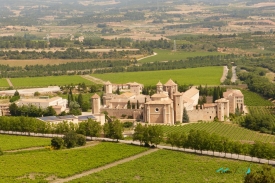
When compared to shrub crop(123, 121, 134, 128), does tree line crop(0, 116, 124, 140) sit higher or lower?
higher

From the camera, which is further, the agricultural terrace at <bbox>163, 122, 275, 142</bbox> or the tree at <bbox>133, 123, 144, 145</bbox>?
the agricultural terrace at <bbox>163, 122, 275, 142</bbox>

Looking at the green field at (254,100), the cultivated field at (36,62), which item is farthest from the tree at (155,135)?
the cultivated field at (36,62)

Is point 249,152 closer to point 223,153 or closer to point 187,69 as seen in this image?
point 223,153

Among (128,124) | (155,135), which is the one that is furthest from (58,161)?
(128,124)

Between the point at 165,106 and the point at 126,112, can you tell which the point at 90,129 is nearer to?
the point at 165,106

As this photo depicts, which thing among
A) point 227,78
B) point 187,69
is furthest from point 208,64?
point 227,78

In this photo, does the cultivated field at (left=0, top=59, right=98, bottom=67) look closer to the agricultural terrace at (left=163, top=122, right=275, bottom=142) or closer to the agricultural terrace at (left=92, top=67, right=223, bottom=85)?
the agricultural terrace at (left=92, top=67, right=223, bottom=85)

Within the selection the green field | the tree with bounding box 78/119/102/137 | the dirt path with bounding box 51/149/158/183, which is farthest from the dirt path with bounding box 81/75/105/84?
the dirt path with bounding box 51/149/158/183
